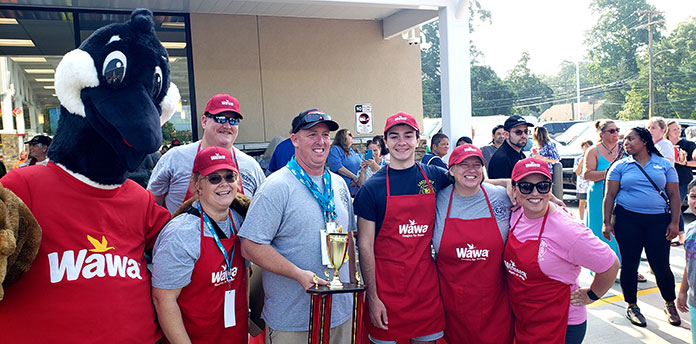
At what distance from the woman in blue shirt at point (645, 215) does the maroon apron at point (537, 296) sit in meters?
2.32

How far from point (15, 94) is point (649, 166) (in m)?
10.9

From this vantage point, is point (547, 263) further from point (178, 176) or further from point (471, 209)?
point (178, 176)

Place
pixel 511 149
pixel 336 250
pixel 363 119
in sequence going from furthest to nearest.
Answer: pixel 363 119, pixel 511 149, pixel 336 250

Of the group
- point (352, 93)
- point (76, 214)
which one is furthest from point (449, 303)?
point (352, 93)

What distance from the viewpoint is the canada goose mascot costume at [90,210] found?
6.48 feet

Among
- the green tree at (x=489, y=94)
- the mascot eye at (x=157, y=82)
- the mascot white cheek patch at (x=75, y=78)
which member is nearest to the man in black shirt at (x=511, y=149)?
the mascot eye at (x=157, y=82)

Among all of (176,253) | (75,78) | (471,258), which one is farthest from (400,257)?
(75,78)

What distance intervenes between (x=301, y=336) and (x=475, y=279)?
1.05m

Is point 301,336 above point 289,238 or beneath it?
beneath

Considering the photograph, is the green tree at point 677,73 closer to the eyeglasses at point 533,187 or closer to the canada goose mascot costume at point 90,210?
the eyeglasses at point 533,187

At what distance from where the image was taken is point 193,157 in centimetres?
349

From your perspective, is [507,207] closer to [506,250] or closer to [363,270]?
[506,250]

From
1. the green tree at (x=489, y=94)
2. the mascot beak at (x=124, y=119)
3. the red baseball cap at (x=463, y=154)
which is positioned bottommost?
the red baseball cap at (x=463, y=154)

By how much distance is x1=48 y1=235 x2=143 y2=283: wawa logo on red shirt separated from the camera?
201 cm
